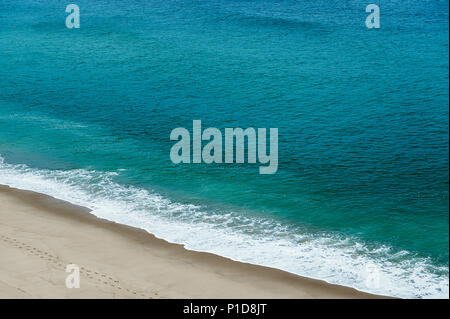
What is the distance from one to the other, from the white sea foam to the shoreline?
732 millimetres

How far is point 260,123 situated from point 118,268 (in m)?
18.1

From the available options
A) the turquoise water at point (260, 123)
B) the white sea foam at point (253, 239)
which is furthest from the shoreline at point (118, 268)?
the turquoise water at point (260, 123)

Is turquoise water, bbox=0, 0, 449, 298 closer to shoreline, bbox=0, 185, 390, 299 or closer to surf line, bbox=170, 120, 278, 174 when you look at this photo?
surf line, bbox=170, 120, 278, 174

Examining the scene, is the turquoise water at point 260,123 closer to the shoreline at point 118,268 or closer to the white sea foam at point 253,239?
the white sea foam at point 253,239

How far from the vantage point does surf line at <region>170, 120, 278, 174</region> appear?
115 ft

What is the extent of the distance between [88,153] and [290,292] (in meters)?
18.2

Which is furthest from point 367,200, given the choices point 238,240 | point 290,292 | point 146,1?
point 146,1

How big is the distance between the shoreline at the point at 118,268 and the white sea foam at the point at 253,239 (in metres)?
0.73

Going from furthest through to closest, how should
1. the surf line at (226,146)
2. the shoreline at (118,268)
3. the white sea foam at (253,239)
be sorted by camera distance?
the surf line at (226,146)
the white sea foam at (253,239)
the shoreline at (118,268)

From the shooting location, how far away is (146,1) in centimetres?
7244

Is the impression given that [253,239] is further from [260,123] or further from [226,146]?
[260,123]

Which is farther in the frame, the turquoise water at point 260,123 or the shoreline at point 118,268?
the turquoise water at point 260,123

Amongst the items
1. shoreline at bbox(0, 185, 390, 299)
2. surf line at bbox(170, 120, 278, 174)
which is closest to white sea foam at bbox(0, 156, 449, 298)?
shoreline at bbox(0, 185, 390, 299)

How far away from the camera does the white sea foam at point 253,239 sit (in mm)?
23734
